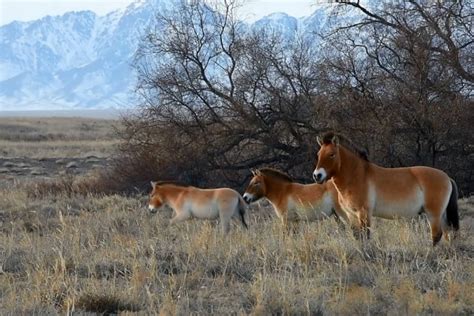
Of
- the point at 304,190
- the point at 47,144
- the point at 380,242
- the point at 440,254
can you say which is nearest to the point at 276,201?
the point at 304,190

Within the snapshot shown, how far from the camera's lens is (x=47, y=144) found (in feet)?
157

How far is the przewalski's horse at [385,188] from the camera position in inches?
392

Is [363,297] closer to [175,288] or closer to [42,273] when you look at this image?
[175,288]

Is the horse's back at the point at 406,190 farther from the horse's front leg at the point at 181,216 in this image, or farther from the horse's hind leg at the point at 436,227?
the horse's front leg at the point at 181,216

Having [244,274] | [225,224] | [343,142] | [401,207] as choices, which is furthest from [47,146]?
[244,274]

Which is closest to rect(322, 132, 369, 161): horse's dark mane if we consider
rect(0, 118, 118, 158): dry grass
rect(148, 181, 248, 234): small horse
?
rect(148, 181, 248, 234): small horse

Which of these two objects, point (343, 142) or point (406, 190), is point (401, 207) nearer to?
point (406, 190)

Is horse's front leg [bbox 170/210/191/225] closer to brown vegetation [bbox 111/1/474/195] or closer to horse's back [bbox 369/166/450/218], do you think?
A: horse's back [bbox 369/166/450/218]

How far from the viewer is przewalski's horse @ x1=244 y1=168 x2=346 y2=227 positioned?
12055 millimetres

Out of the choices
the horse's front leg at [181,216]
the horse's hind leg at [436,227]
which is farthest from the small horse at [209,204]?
the horse's hind leg at [436,227]

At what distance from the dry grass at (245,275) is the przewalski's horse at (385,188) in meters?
0.36

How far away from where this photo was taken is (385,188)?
1000 centimetres

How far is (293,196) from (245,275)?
13.9ft

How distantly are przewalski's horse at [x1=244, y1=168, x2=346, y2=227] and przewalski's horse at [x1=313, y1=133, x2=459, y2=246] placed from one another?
183 cm
